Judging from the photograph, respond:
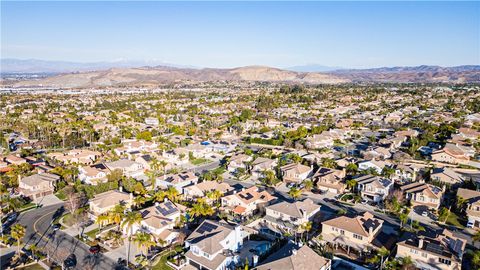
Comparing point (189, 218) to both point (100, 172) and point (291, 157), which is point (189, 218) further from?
point (291, 157)

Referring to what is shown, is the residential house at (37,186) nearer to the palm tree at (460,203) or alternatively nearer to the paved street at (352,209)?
the paved street at (352,209)

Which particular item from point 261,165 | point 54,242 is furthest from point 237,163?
point 54,242

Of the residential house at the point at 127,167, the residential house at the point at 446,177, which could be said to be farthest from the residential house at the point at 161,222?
the residential house at the point at 446,177

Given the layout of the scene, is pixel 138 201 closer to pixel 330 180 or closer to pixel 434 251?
pixel 330 180

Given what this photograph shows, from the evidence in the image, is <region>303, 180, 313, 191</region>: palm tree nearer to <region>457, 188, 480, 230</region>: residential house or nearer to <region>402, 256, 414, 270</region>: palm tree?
<region>457, 188, 480, 230</region>: residential house

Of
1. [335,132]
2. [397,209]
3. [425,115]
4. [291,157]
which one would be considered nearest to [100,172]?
[291,157]
